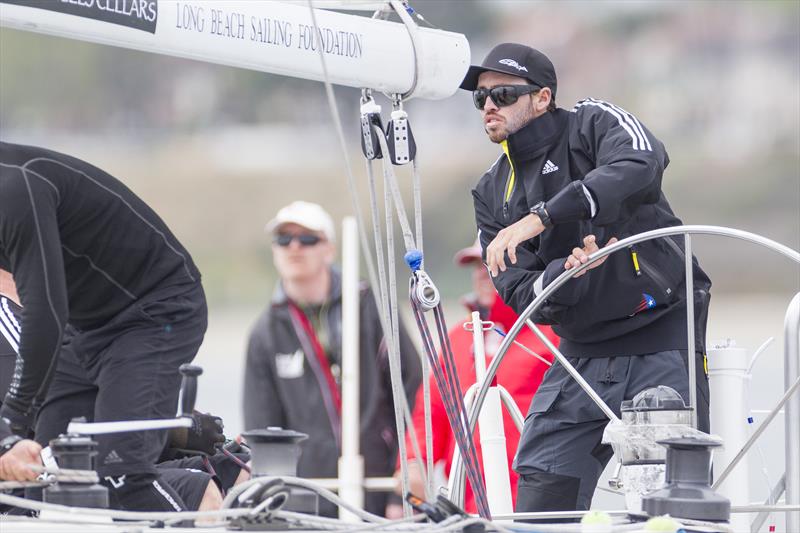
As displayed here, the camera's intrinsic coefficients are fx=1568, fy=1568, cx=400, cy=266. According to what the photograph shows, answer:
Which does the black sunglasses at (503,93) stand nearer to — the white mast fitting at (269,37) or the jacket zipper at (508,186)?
the jacket zipper at (508,186)

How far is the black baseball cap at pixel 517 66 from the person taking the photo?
4637mm

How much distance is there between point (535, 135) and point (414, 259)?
955 millimetres

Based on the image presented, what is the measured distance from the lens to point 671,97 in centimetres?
3794

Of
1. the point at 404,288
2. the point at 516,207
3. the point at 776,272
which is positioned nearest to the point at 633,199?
the point at 516,207

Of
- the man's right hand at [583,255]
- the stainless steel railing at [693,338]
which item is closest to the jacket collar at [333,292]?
the stainless steel railing at [693,338]

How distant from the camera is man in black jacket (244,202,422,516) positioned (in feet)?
23.6

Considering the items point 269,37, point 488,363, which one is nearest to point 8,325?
point 269,37

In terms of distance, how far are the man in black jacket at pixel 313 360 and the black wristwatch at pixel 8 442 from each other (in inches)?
129

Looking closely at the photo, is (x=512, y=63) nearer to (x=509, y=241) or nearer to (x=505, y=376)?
(x=509, y=241)

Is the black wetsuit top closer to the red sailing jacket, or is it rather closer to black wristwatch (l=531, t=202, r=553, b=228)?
black wristwatch (l=531, t=202, r=553, b=228)

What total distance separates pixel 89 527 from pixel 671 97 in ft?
117

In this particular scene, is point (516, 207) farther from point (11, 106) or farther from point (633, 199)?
point (11, 106)

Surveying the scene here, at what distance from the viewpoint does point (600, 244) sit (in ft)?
15.0

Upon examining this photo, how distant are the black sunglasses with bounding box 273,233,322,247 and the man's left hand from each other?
312 centimetres
